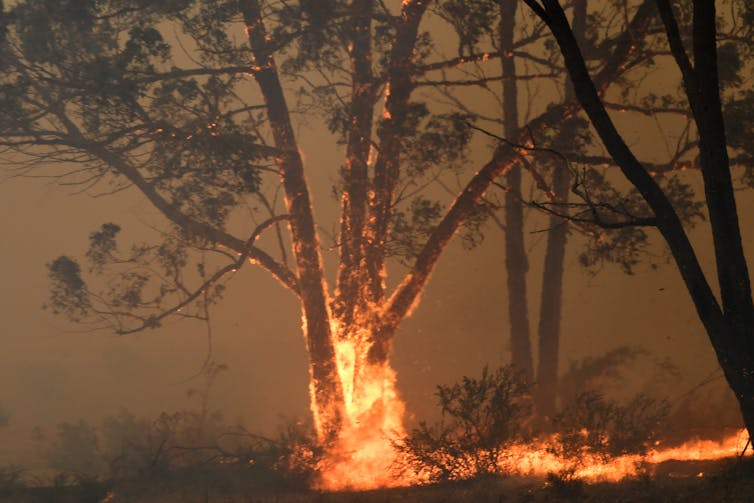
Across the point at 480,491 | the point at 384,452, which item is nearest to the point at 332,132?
the point at 384,452

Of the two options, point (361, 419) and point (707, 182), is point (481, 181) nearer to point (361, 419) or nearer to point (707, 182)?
point (361, 419)

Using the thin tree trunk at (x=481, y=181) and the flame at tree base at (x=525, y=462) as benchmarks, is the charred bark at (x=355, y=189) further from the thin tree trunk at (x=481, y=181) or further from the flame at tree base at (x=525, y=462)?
the flame at tree base at (x=525, y=462)

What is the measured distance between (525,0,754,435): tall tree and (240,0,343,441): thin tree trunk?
8.18m

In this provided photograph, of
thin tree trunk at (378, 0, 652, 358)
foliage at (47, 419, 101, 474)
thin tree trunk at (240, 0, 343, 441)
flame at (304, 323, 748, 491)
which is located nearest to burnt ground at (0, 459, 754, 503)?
flame at (304, 323, 748, 491)

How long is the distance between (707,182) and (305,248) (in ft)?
28.9

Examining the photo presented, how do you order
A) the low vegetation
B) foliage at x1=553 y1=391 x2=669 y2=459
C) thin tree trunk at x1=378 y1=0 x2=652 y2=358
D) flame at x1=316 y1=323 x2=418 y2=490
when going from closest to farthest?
1. the low vegetation
2. thin tree trunk at x1=378 y1=0 x2=652 y2=358
3. foliage at x1=553 y1=391 x2=669 y2=459
4. flame at x1=316 y1=323 x2=418 y2=490

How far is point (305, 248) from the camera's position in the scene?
47.9 feet

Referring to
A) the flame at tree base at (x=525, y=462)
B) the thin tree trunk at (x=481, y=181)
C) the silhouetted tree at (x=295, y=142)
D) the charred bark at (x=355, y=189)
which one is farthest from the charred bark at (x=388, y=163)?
the flame at tree base at (x=525, y=462)

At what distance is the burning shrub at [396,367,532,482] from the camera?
10.8 metres

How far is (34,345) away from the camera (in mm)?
43719

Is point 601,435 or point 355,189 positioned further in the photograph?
point 355,189

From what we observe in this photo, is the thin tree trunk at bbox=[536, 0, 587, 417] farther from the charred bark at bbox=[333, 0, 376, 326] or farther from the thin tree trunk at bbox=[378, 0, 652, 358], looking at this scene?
the charred bark at bbox=[333, 0, 376, 326]

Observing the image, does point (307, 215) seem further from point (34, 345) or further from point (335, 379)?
point (34, 345)

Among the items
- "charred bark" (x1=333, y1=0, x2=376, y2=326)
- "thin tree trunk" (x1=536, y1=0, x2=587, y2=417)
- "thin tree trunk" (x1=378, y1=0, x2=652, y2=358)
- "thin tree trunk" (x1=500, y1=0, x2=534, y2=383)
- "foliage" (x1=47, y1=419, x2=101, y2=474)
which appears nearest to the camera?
"thin tree trunk" (x1=378, y1=0, x2=652, y2=358)
